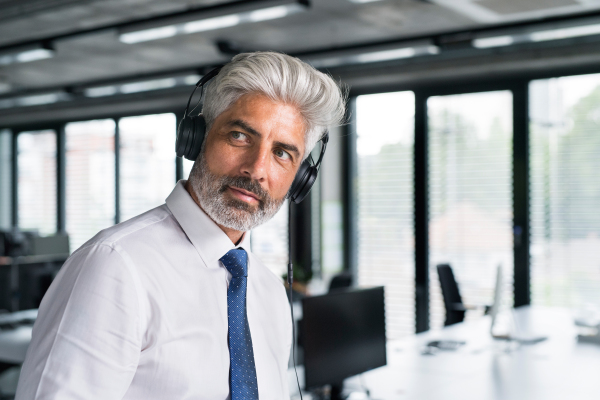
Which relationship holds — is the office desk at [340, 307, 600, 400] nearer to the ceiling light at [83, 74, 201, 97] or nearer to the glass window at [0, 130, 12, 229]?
the ceiling light at [83, 74, 201, 97]

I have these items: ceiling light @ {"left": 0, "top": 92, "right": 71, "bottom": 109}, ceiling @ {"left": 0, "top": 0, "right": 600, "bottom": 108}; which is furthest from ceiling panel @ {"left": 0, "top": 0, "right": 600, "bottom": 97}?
ceiling light @ {"left": 0, "top": 92, "right": 71, "bottom": 109}

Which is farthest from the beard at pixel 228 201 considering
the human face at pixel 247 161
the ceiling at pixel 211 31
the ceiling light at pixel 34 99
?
the ceiling light at pixel 34 99

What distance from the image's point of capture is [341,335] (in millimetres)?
2387

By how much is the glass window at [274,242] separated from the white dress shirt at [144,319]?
5.92 metres

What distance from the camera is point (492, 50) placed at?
555 centimetres

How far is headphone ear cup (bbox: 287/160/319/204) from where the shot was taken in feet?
5.11

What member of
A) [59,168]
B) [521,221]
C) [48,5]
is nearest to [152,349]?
[48,5]

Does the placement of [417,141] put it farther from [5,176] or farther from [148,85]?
[5,176]

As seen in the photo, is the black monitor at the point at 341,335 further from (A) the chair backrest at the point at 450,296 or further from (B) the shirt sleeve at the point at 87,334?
(A) the chair backrest at the point at 450,296

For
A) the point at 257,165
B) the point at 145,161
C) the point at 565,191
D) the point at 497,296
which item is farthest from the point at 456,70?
the point at 257,165

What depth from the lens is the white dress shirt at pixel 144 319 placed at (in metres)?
0.94

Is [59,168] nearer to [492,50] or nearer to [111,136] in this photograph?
[111,136]

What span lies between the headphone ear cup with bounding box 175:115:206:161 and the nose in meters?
0.18

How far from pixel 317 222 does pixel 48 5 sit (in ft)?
11.5
